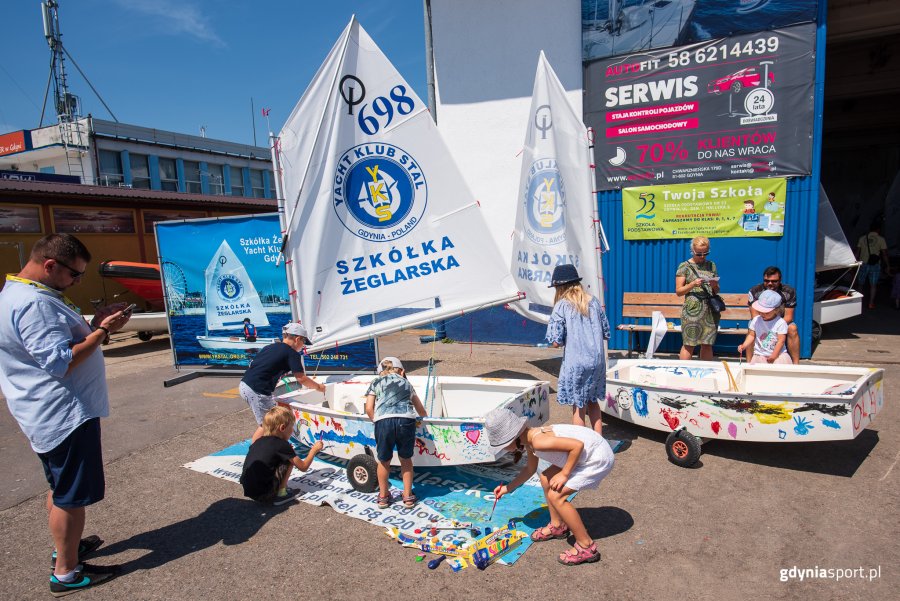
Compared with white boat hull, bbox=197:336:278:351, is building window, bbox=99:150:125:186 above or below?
above

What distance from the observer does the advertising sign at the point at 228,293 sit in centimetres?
843

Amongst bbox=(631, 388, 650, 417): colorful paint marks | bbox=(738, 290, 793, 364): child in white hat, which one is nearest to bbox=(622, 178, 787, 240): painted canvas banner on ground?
bbox=(738, 290, 793, 364): child in white hat

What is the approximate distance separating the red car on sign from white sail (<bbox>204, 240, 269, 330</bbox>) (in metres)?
7.69

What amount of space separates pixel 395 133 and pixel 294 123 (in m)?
0.92

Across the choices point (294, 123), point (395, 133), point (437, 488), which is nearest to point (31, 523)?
point (437, 488)

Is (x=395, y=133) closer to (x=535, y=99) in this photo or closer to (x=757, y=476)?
(x=535, y=99)

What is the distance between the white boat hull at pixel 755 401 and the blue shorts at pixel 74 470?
4.34 meters

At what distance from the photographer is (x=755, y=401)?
4.54m

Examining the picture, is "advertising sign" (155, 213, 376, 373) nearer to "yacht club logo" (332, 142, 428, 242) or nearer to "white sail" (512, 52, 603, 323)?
"white sail" (512, 52, 603, 323)

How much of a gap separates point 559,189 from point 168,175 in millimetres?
29368

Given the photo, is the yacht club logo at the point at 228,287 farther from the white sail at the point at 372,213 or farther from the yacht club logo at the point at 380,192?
the yacht club logo at the point at 380,192

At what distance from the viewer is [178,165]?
30.3 metres

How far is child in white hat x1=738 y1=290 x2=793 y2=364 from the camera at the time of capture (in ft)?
19.0

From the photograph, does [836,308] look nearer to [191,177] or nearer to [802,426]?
[802,426]
